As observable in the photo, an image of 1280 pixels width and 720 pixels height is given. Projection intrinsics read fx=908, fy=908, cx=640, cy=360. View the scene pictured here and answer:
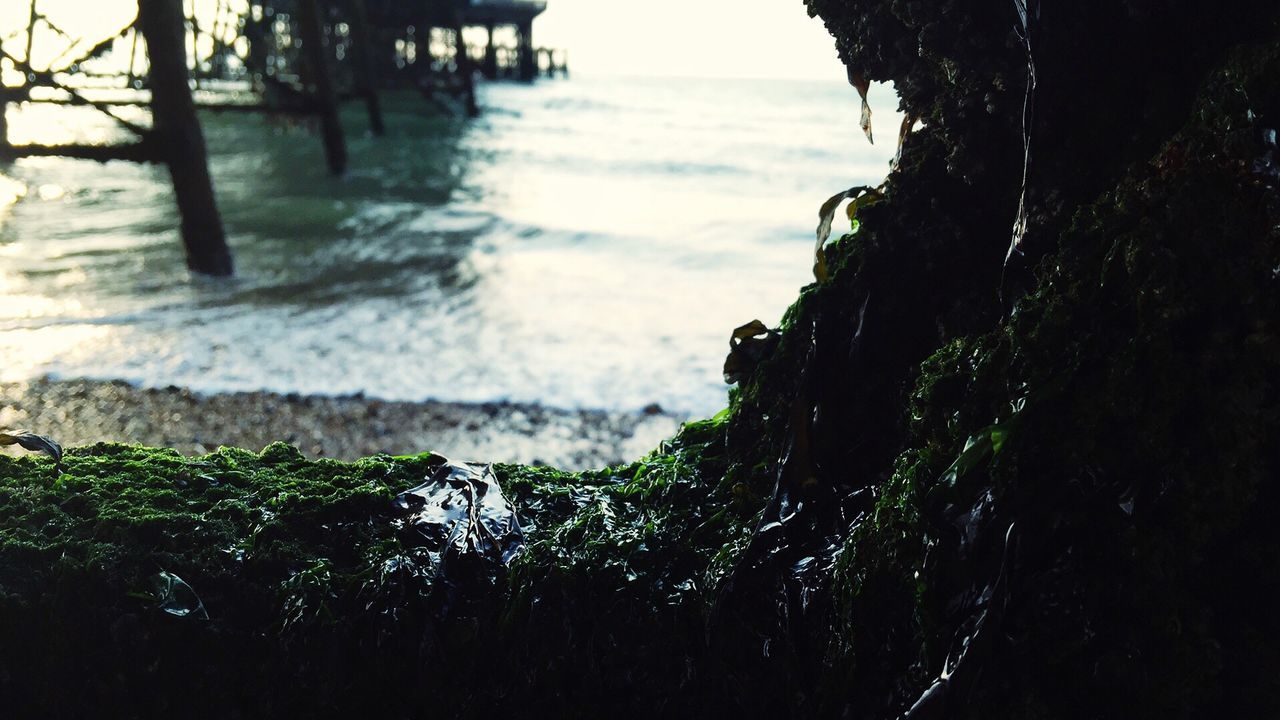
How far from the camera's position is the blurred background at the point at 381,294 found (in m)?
4.73

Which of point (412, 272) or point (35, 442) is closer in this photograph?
point (35, 442)

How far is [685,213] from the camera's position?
47.0 feet

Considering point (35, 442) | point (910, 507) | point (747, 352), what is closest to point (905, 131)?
point (747, 352)

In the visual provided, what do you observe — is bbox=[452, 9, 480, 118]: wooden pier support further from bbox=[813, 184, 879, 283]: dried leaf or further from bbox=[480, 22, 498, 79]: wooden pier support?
bbox=[813, 184, 879, 283]: dried leaf

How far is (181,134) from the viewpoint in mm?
7227

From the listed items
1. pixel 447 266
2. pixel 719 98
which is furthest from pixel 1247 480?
pixel 719 98

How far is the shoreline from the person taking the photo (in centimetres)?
431

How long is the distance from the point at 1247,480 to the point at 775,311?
7.34m

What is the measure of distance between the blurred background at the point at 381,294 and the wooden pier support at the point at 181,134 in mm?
263

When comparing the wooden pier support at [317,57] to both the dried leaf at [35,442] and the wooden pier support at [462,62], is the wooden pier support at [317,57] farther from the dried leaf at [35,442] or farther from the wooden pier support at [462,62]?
the dried leaf at [35,442]

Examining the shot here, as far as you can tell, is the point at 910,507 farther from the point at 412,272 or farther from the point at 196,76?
the point at 196,76

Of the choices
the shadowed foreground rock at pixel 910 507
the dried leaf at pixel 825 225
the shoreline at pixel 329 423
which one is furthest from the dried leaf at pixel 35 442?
the shoreline at pixel 329 423

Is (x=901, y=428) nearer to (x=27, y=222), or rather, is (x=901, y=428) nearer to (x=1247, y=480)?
(x=1247, y=480)

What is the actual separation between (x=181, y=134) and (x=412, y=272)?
7.11 ft
